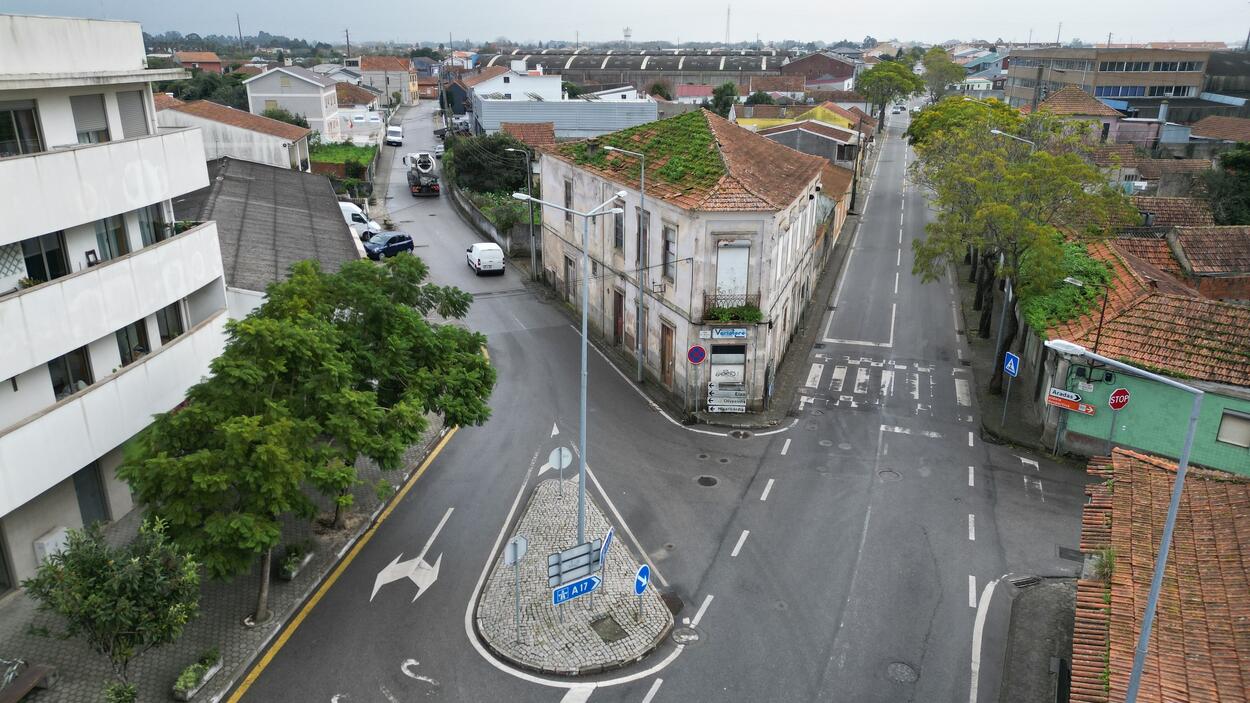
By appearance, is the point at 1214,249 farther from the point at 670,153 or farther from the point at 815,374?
the point at 670,153

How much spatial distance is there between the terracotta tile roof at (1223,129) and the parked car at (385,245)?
6497 centimetres

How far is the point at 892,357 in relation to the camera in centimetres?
3488

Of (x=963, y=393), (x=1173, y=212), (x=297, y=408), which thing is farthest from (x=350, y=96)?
(x=297, y=408)

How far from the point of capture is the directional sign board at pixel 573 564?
16188mm

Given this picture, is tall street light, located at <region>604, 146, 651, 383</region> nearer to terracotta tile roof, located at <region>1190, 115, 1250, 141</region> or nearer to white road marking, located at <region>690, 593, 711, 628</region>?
white road marking, located at <region>690, 593, 711, 628</region>

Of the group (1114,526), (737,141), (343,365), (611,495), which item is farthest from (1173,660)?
(737,141)

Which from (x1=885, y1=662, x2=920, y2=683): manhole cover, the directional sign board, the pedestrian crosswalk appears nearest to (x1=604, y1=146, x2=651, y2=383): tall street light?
the pedestrian crosswalk

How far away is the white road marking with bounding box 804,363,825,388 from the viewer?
31878 mm

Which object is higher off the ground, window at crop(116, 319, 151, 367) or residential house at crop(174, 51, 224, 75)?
residential house at crop(174, 51, 224, 75)

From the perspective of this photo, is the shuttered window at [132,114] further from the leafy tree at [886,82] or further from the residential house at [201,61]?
the residential house at [201,61]

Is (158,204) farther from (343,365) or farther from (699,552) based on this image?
(699,552)

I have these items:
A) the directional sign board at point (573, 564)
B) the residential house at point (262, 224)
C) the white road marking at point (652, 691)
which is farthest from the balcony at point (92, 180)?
the white road marking at point (652, 691)

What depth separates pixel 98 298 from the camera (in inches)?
741

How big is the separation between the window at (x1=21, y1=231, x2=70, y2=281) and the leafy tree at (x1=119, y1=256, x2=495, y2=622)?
4112 millimetres
